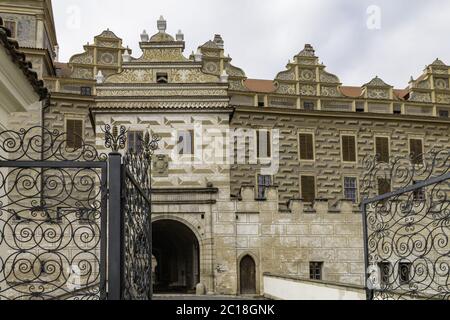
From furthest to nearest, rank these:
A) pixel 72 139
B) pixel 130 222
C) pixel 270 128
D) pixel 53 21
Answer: pixel 53 21, pixel 270 128, pixel 72 139, pixel 130 222

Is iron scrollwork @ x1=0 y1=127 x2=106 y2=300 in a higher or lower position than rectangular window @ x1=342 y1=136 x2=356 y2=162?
lower

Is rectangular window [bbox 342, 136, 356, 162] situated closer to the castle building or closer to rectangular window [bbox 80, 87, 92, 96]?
the castle building

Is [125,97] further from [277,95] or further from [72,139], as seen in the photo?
[277,95]

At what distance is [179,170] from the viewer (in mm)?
21891

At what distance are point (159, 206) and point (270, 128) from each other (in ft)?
31.2

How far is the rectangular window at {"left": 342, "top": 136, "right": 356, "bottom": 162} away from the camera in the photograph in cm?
2980

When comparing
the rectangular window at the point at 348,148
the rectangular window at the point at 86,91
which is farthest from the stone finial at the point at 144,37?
the rectangular window at the point at 348,148

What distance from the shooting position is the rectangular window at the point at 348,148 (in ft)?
97.8

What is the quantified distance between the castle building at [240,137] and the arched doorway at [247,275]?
0.04 m

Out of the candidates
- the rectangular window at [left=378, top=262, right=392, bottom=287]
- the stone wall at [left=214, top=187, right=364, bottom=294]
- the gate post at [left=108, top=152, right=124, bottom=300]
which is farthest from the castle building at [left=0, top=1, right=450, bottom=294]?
the gate post at [left=108, top=152, right=124, bottom=300]

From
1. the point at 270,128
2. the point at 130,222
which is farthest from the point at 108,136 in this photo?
the point at 270,128

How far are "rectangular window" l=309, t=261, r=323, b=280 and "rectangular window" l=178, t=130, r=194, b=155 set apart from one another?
226 inches

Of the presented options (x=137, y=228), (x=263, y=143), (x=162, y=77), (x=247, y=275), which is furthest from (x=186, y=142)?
(x=137, y=228)

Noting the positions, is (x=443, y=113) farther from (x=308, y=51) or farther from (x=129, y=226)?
(x=129, y=226)
